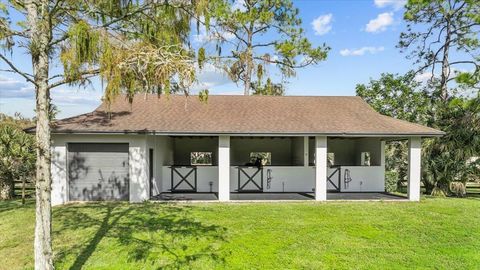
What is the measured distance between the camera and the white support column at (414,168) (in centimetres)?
1248

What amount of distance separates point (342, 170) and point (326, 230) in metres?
6.40

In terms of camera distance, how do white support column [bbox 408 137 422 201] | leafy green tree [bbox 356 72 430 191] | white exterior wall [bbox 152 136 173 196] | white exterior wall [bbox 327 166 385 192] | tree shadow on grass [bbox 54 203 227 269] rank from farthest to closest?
leafy green tree [bbox 356 72 430 191] → white exterior wall [bbox 327 166 385 192] → white exterior wall [bbox 152 136 173 196] → white support column [bbox 408 137 422 201] → tree shadow on grass [bbox 54 203 227 269]

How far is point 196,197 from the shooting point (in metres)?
12.8

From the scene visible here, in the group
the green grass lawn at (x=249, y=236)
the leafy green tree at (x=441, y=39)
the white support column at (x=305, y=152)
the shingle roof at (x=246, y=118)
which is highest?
→ the leafy green tree at (x=441, y=39)

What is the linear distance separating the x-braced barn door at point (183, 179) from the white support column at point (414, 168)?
26.5ft

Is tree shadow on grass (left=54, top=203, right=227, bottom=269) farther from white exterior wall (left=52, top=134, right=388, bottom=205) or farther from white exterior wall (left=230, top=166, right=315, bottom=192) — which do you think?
white exterior wall (left=230, top=166, right=315, bottom=192)

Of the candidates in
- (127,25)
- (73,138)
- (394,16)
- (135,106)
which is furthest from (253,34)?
(127,25)

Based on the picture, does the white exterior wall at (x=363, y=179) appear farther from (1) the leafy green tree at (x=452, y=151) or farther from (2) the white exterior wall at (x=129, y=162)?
(2) the white exterior wall at (x=129, y=162)

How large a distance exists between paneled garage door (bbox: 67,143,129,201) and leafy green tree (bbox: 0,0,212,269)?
24.4 ft

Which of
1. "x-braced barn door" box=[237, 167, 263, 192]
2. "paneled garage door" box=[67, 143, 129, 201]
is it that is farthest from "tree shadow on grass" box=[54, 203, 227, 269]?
"x-braced barn door" box=[237, 167, 263, 192]

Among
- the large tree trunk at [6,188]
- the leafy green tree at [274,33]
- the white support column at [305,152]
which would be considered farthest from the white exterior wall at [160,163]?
the leafy green tree at [274,33]

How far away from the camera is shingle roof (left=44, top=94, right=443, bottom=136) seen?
473 inches

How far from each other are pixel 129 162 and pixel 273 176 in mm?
5631

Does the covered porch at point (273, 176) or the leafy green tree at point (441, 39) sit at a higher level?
the leafy green tree at point (441, 39)
